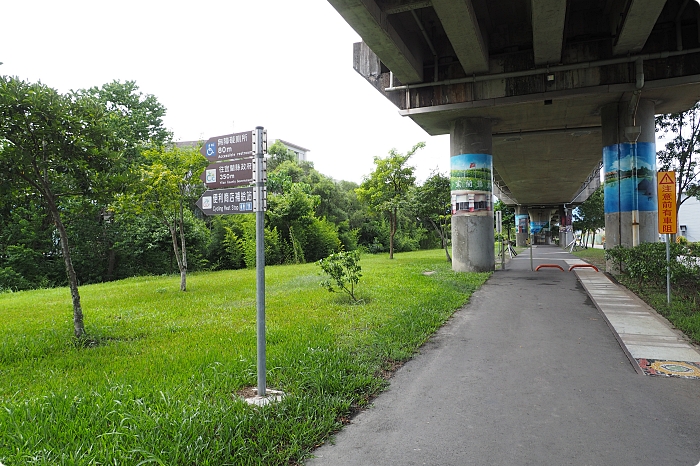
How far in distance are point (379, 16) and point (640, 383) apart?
8.48 meters

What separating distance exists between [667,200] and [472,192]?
6673 millimetres

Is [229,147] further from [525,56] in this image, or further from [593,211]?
[593,211]

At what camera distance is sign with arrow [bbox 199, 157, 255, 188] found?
12.7 feet

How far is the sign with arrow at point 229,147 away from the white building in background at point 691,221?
6499 cm

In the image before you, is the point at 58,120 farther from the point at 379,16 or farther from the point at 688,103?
the point at 688,103

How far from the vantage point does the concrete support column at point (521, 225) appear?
55.0 metres

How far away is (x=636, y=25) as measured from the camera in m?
9.70

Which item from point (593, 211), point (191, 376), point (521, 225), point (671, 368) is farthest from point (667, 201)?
point (521, 225)

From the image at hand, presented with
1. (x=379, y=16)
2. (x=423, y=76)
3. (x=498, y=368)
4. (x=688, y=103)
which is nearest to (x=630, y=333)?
(x=498, y=368)

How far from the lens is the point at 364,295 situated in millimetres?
9523

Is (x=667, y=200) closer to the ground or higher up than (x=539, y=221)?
closer to the ground

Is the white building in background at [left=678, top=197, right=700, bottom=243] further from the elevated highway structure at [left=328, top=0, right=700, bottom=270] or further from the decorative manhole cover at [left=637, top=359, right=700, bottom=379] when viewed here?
the decorative manhole cover at [left=637, top=359, right=700, bottom=379]

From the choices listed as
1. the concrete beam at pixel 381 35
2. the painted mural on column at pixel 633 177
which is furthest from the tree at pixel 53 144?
the painted mural on column at pixel 633 177

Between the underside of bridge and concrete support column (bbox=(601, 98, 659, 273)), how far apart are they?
2.04 ft
